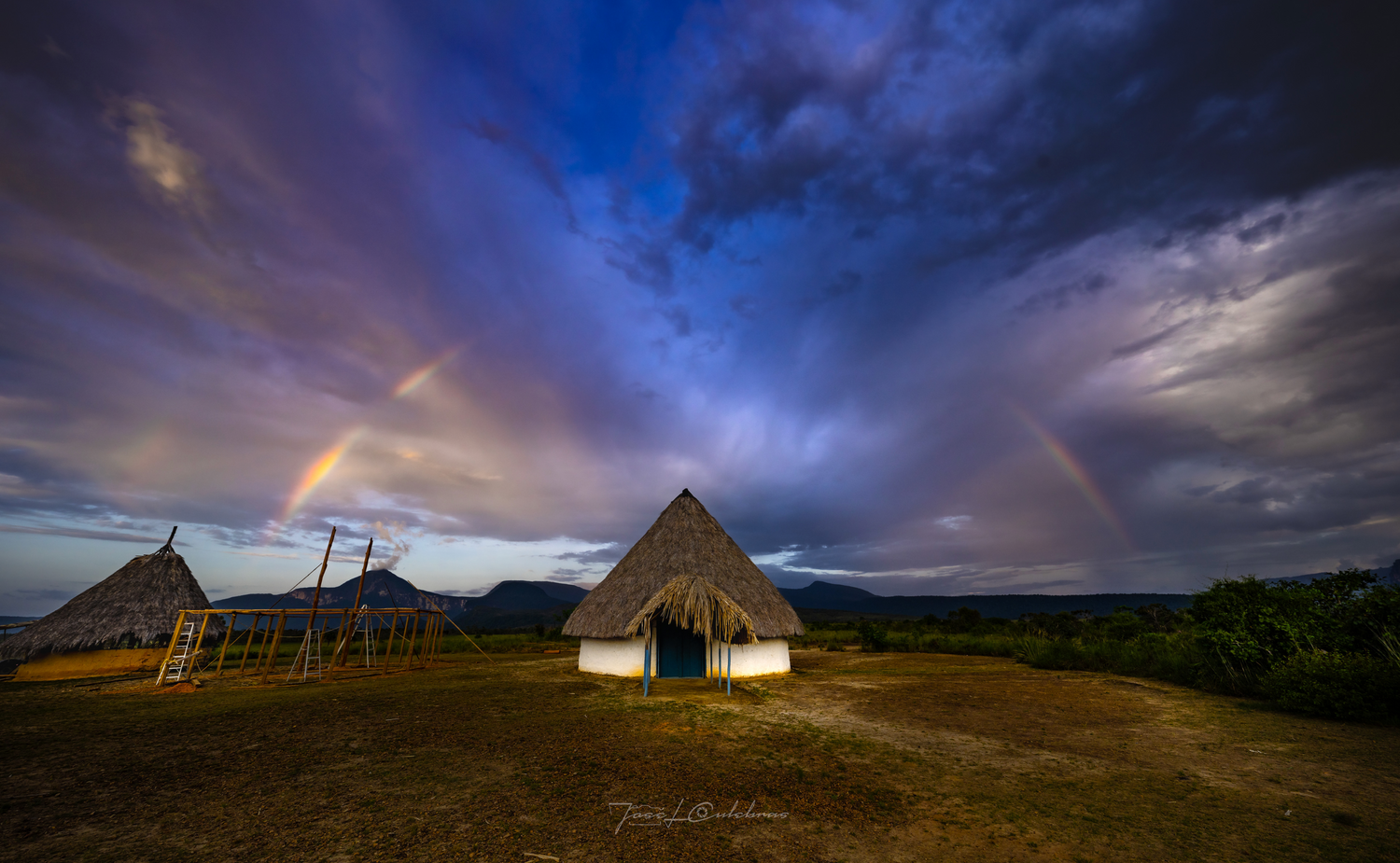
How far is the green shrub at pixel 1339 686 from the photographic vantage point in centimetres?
1018

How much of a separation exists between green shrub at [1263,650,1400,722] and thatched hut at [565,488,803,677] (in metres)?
12.2

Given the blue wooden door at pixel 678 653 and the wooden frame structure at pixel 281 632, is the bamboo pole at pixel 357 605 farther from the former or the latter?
the blue wooden door at pixel 678 653

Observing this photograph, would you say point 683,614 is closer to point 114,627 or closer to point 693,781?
point 693,781

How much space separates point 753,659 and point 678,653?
2.68 meters

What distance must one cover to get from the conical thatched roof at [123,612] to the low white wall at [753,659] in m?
21.7

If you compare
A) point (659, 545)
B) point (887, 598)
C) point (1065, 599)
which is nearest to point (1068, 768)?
point (659, 545)

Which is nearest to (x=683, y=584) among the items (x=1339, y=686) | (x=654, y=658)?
(x=654, y=658)

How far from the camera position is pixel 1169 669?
53.7ft

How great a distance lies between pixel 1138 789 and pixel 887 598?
187 m

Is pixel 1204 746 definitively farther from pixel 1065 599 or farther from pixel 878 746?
pixel 1065 599

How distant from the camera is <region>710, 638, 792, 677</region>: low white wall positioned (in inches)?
695

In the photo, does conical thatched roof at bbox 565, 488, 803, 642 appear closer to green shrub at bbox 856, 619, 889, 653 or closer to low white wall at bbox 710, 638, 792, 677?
low white wall at bbox 710, 638, 792, 677

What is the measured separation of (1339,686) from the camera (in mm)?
10562

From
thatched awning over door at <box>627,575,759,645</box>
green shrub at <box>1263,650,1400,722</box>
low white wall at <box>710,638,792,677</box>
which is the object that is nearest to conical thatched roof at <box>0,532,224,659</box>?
thatched awning over door at <box>627,575,759,645</box>
